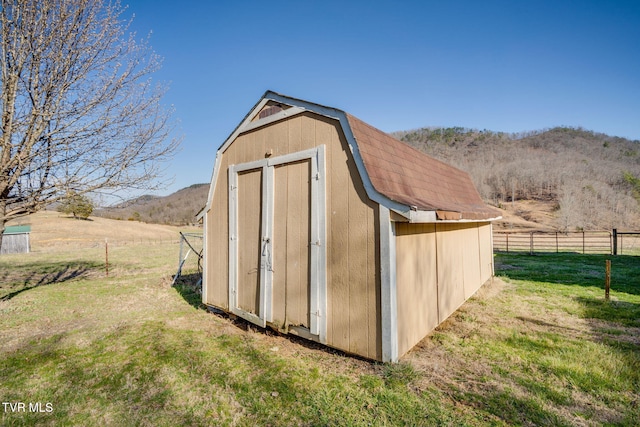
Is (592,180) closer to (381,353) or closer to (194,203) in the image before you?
(381,353)

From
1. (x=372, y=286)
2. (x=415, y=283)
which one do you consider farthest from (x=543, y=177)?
(x=372, y=286)

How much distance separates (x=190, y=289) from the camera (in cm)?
836

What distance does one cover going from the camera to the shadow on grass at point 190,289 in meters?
7.05

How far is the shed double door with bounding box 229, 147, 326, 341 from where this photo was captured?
14.0ft

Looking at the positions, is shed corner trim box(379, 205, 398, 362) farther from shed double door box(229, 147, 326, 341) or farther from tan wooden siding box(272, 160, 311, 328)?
tan wooden siding box(272, 160, 311, 328)

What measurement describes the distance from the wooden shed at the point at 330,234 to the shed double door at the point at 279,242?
18 millimetres

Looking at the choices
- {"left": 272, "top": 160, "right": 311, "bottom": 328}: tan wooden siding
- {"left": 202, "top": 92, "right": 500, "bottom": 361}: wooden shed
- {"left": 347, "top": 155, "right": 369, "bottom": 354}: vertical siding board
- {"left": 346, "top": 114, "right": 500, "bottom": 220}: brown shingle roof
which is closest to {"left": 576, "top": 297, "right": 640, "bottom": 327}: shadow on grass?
{"left": 202, "top": 92, "right": 500, "bottom": 361}: wooden shed

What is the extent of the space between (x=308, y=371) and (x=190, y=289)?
5829 mm

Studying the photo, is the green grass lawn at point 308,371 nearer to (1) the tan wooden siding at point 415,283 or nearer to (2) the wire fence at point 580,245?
(1) the tan wooden siding at point 415,283

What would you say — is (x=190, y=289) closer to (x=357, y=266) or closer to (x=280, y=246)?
(x=280, y=246)

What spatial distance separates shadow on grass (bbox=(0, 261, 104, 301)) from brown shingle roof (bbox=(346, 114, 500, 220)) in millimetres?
9667

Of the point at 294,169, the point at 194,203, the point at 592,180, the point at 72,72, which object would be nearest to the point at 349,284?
the point at 294,169

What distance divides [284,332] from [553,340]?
162 inches

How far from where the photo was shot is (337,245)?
13.4 ft
